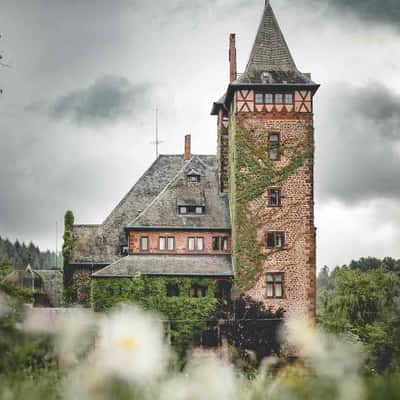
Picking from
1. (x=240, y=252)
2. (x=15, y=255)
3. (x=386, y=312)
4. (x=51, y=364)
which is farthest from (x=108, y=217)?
(x=15, y=255)

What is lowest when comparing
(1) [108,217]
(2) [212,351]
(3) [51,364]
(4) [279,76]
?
(2) [212,351]

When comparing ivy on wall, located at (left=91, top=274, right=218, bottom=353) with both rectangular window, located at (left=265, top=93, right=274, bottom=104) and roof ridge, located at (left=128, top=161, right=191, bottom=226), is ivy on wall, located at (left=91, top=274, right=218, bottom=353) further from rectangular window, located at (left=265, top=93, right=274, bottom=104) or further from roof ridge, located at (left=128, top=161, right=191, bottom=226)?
rectangular window, located at (left=265, top=93, right=274, bottom=104)

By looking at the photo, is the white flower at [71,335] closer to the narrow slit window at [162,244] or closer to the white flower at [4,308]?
the white flower at [4,308]

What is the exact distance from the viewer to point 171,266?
41906mm

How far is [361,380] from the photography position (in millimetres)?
4488

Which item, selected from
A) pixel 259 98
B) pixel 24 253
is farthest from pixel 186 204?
pixel 24 253

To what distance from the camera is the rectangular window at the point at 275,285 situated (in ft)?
133

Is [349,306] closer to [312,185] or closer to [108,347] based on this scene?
[312,185]

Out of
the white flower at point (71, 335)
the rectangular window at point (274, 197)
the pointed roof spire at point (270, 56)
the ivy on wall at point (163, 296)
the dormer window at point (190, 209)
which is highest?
the pointed roof spire at point (270, 56)

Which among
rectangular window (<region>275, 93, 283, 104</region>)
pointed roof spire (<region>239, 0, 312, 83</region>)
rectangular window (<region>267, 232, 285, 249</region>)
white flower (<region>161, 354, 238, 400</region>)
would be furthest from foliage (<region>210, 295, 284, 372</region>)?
white flower (<region>161, 354, 238, 400</region>)

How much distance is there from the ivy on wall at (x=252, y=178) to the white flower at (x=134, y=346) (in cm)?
3693

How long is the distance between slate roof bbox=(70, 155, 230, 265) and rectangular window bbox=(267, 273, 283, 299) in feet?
14.6

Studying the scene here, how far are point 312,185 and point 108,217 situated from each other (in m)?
13.5

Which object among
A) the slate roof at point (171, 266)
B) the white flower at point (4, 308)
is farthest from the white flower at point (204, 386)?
the slate roof at point (171, 266)
